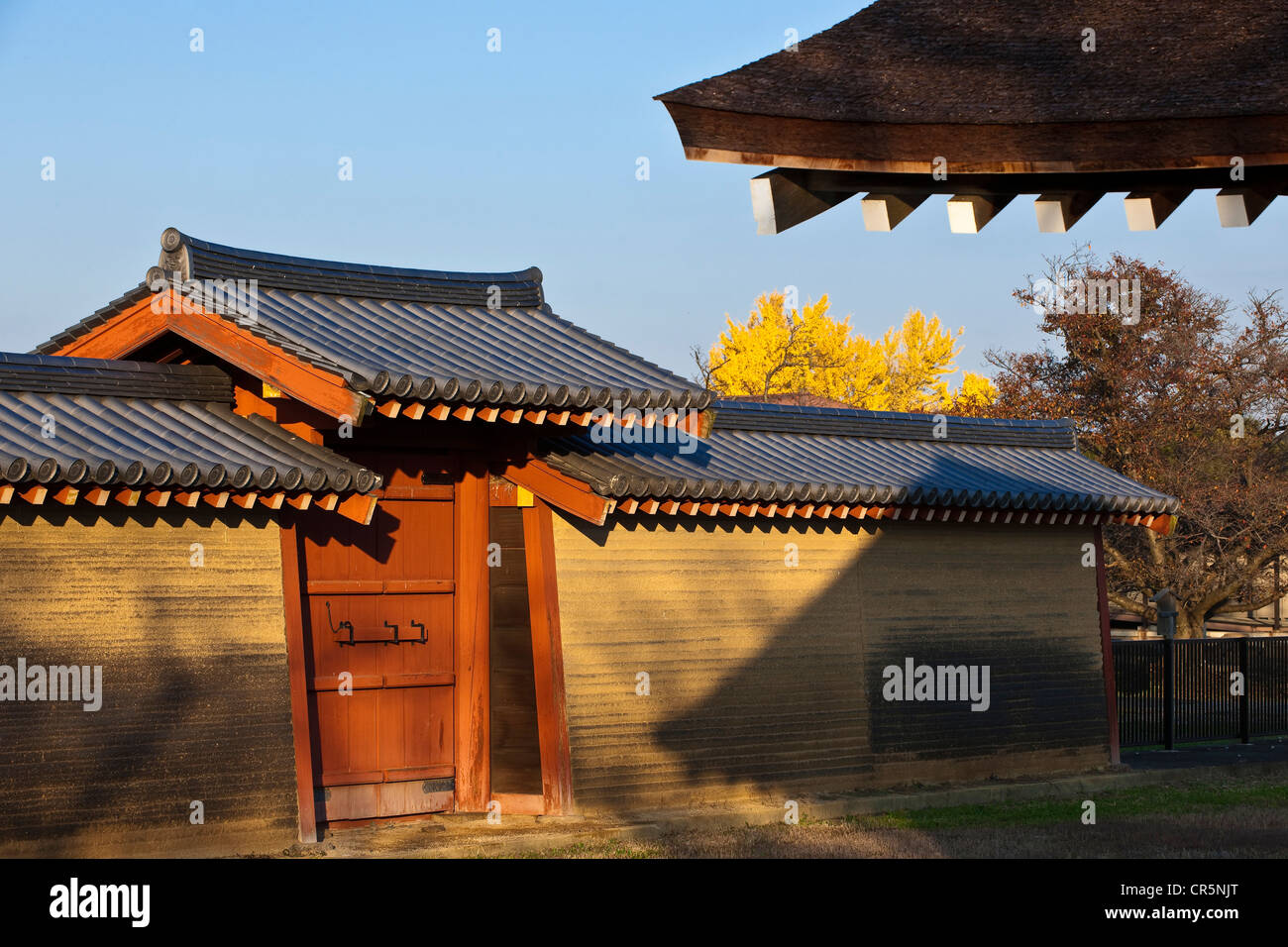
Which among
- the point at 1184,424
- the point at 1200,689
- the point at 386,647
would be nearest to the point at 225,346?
the point at 386,647

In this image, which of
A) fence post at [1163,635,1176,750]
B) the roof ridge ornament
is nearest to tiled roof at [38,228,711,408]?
the roof ridge ornament

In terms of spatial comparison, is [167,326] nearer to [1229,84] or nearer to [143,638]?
[143,638]

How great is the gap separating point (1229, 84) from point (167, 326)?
27.4 feet

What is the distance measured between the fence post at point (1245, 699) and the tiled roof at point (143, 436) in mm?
13061

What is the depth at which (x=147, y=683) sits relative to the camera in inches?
368

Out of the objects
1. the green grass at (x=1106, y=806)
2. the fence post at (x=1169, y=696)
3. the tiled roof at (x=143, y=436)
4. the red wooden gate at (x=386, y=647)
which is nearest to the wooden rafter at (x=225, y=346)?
the tiled roof at (x=143, y=436)

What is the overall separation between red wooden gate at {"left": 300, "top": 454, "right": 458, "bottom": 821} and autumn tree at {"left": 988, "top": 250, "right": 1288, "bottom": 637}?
66.3 ft

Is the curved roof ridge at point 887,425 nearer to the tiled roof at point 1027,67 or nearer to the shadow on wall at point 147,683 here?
the shadow on wall at point 147,683

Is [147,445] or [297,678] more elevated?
[147,445]

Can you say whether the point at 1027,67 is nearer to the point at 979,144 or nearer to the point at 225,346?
the point at 979,144

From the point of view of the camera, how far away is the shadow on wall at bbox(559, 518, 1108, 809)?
11680mm

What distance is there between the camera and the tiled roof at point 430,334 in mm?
9922

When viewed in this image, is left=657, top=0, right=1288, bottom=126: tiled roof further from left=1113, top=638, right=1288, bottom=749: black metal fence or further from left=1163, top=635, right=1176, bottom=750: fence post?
left=1163, top=635, right=1176, bottom=750: fence post

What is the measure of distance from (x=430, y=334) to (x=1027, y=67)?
296 inches
